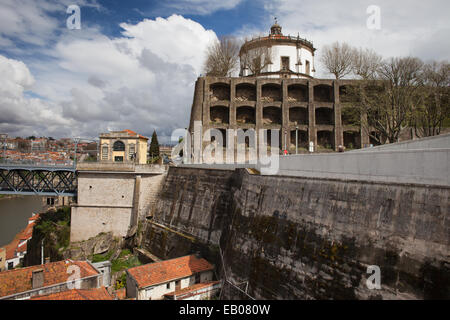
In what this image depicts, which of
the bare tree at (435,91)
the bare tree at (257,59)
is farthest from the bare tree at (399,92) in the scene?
the bare tree at (257,59)

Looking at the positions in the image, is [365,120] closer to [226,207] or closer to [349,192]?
[226,207]

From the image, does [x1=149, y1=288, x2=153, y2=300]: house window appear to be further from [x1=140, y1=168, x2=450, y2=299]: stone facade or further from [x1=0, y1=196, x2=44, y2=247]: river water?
[x1=0, y1=196, x2=44, y2=247]: river water

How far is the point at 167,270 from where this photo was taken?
44.8 feet

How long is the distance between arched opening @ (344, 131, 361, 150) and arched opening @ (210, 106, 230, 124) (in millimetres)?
13733

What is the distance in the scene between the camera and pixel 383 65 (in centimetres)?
2103

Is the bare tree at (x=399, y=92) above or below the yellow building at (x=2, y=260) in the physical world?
above

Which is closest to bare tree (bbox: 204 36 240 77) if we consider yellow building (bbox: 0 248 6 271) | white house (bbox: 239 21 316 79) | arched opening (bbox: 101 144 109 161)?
white house (bbox: 239 21 316 79)

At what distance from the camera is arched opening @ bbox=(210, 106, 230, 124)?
3003 cm

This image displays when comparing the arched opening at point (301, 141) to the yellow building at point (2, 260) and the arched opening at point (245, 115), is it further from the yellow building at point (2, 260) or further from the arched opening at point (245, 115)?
the yellow building at point (2, 260)

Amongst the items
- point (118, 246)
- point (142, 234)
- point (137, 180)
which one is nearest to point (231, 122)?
point (137, 180)

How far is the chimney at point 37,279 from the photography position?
12758 mm

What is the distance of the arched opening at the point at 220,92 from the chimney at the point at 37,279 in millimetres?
23329

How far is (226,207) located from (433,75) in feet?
59.4

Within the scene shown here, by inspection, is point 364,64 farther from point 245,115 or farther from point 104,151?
point 104,151
